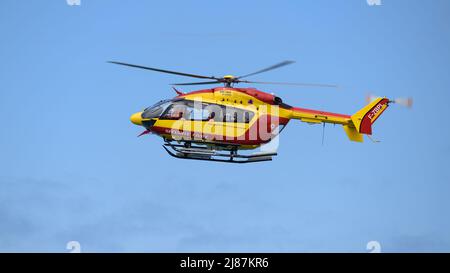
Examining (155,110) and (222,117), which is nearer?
(222,117)

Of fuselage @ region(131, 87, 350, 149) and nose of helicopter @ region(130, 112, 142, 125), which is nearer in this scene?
fuselage @ region(131, 87, 350, 149)

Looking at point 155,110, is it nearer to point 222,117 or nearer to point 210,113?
point 210,113

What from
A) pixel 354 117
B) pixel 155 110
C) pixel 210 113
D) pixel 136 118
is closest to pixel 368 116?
pixel 354 117

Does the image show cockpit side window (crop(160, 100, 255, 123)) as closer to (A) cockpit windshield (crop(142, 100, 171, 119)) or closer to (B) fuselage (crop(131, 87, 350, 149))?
(B) fuselage (crop(131, 87, 350, 149))

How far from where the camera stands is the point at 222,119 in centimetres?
3769

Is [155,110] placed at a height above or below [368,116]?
above

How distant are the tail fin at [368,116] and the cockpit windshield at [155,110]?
6.52m

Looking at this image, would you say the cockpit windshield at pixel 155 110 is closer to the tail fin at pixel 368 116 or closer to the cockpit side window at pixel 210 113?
the cockpit side window at pixel 210 113

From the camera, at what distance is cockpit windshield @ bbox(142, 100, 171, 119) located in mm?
38281

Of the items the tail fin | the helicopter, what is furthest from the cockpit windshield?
the tail fin

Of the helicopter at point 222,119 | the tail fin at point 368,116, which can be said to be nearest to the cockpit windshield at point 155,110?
the helicopter at point 222,119

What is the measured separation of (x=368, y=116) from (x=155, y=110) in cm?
742
